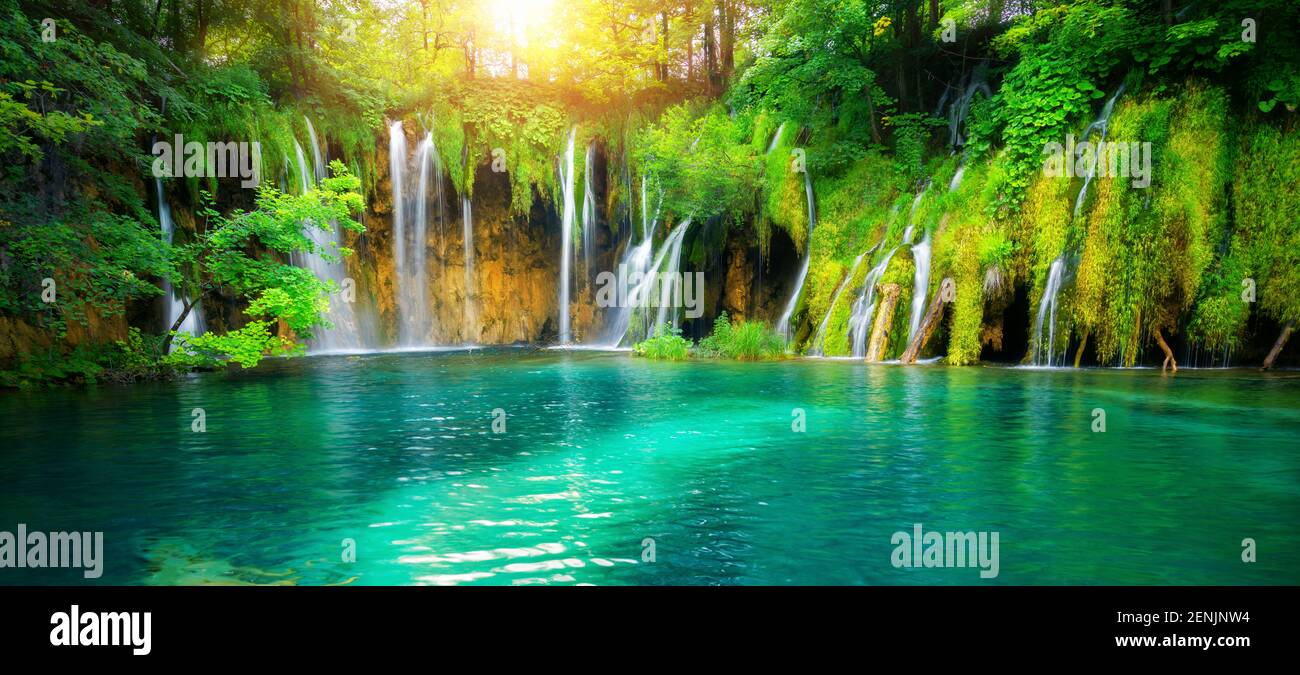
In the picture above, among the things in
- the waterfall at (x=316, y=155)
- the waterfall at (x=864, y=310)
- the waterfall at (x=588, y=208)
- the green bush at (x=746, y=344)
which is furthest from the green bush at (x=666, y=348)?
the waterfall at (x=316, y=155)

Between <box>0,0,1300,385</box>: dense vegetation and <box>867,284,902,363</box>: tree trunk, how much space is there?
0.49m

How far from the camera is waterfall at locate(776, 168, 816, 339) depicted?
67.1 feet

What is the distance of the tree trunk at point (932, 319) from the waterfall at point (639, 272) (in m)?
8.79

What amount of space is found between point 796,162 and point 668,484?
57.7 ft

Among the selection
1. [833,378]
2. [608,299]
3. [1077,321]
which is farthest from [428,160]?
[1077,321]

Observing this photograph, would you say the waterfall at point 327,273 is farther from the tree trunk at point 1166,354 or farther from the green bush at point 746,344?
the tree trunk at point 1166,354

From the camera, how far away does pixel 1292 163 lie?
44.5 feet

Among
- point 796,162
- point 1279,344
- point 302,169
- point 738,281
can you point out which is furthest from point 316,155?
point 1279,344
